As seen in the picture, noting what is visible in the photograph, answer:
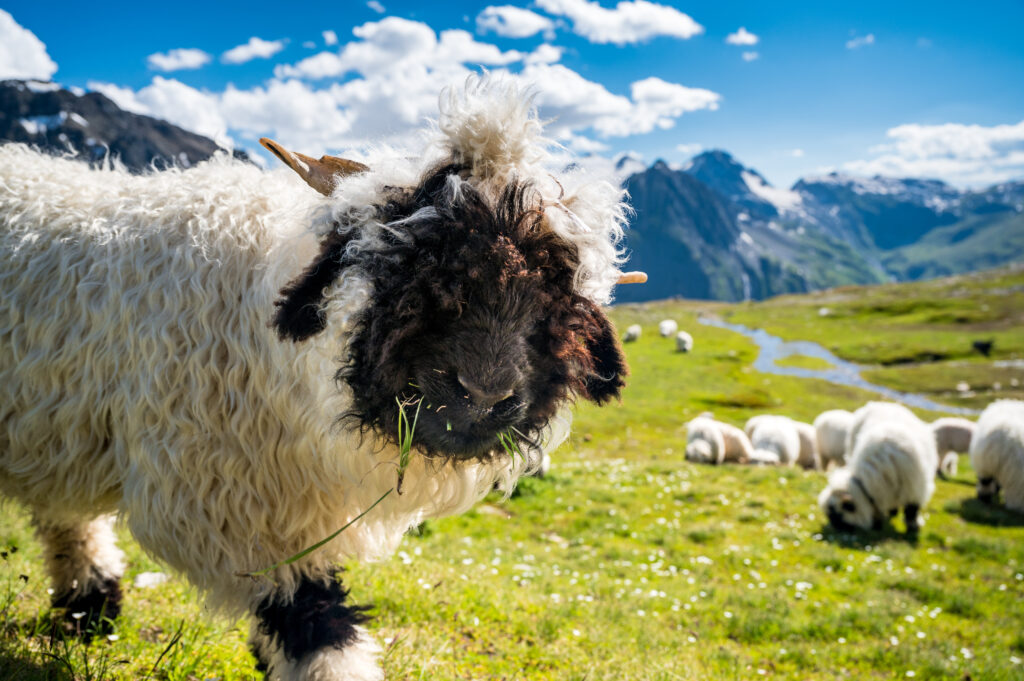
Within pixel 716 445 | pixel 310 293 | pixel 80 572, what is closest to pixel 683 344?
pixel 716 445

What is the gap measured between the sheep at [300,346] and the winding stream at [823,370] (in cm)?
4332

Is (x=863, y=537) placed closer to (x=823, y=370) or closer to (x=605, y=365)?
(x=605, y=365)

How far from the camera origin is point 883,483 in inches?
440

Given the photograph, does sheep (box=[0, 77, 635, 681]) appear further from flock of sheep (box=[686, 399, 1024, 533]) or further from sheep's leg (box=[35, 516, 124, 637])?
flock of sheep (box=[686, 399, 1024, 533])

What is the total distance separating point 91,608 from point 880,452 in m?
13.0

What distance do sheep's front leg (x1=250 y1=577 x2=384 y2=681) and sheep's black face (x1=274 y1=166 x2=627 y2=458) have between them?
1143mm

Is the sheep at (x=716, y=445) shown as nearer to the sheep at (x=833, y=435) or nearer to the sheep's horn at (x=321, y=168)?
the sheep at (x=833, y=435)

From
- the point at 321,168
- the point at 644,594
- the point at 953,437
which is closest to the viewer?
the point at 321,168

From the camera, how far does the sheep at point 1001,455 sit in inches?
530

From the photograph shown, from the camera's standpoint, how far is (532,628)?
4797 millimetres

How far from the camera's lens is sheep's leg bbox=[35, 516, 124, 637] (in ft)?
13.3

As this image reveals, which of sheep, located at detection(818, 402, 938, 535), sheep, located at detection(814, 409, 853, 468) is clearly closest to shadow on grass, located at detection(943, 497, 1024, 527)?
sheep, located at detection(818, 402, 938, 535)

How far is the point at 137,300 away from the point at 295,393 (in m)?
0.99

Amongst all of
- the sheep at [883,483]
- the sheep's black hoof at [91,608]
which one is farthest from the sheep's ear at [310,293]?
the sheep at [883,483]
